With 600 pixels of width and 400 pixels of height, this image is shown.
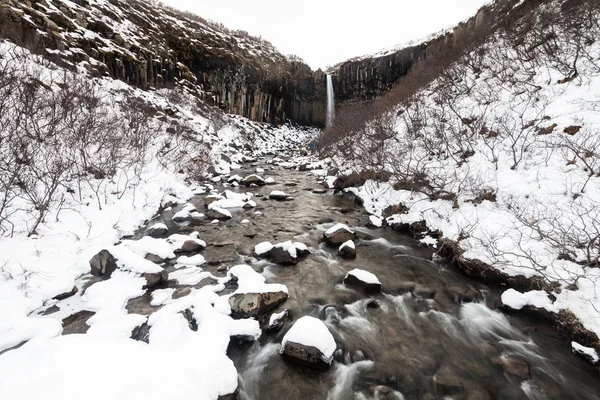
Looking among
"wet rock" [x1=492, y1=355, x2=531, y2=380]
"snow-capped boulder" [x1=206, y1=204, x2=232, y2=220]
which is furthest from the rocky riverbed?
"snow-capped boulder" [x1=206, y1=204, x2=232, y2=220]

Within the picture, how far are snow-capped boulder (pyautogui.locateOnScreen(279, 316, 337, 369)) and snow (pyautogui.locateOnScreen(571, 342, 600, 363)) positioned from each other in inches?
129

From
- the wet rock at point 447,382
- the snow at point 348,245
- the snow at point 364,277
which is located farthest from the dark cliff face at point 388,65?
the wet rock at point 447,382

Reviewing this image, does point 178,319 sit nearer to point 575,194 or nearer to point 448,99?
point 575,194

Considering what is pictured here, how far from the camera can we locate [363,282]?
4918 millimetres

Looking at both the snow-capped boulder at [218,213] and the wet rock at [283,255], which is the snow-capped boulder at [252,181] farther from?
the wet rock at [283,255]

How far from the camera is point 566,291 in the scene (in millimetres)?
3883

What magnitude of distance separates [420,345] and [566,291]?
7.85 ft

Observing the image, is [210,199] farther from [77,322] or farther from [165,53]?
[165,53]

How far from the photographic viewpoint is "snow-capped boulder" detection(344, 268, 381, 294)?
4883 millimetres

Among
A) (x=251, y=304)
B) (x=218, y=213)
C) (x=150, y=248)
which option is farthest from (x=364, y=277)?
(x=218, y=213)

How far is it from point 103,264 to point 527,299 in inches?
285

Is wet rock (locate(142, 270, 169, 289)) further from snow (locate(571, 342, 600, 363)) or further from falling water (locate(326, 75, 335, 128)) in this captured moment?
→ falling water (locate(326, 75, 335, 128))

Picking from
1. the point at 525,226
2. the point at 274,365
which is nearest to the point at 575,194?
the point at 525,226

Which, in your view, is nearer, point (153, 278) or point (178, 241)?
point (153, 278)
